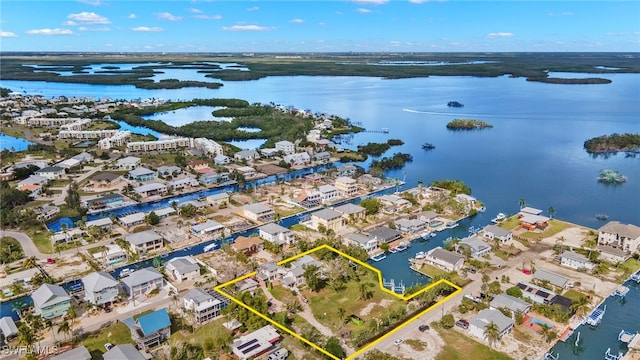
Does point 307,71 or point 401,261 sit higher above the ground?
point 307,71

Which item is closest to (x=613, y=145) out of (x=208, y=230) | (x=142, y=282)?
(x=208, y=230)

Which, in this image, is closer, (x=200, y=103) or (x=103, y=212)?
(x=103, y=212)

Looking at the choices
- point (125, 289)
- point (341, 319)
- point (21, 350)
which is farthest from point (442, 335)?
point (21, 350)

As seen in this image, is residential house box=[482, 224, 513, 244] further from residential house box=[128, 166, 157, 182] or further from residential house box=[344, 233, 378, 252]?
residential house box=[128, 166, 157, 182]

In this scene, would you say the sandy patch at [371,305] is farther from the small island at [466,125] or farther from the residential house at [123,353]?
the small island at [466,125]

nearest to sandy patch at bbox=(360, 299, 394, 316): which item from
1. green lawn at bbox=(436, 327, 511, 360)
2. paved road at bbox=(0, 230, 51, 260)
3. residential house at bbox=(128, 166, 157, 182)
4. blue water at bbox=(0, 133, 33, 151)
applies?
green lawn at bbox=(436, 327, 511, 360)

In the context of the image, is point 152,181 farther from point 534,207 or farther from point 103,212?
point 534,207
